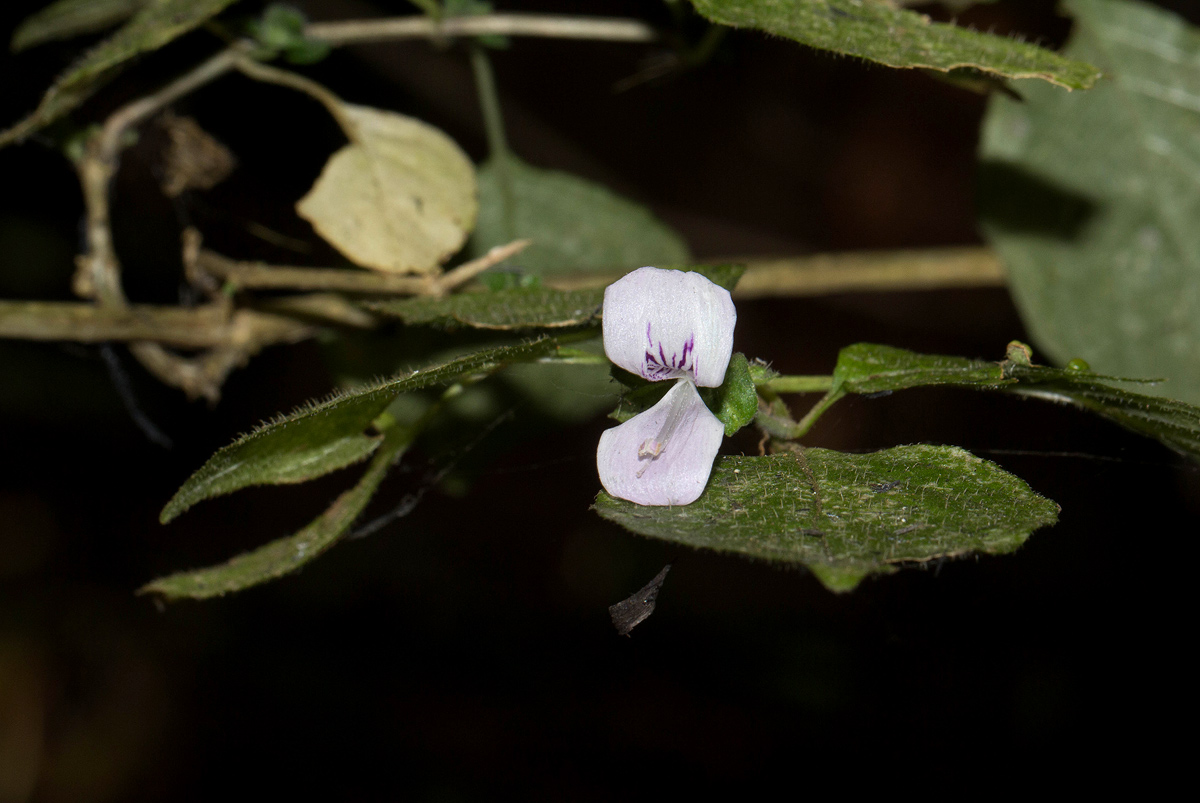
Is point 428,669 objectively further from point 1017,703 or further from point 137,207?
point 1017,703

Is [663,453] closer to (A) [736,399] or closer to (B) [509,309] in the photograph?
(A) [736,399]

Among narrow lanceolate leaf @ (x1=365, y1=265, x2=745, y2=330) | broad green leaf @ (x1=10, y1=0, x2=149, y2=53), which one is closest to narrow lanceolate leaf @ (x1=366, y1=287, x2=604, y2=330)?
narrow lanceolate leaf @ (x1=365, y1=265, x2=745, y2=330)

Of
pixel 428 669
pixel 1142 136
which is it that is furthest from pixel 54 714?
pixel 1142 136

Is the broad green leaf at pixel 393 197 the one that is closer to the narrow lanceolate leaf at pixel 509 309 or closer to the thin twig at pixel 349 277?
the thin twig at pixel 349 277

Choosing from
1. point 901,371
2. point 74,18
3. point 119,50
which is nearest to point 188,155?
point 74,18

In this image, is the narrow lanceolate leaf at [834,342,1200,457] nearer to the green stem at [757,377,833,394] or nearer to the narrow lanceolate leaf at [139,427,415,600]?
the green stem at [757,377,833,394]

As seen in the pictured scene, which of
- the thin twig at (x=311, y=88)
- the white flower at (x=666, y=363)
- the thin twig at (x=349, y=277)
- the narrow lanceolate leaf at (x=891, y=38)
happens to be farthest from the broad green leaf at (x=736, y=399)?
the thin twig at (x=311, y=88)
